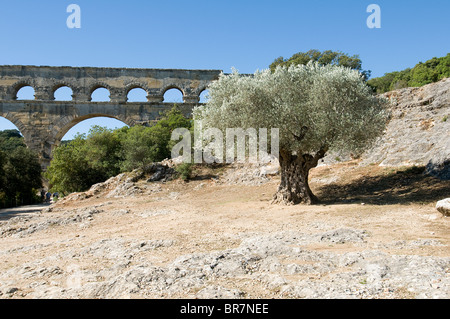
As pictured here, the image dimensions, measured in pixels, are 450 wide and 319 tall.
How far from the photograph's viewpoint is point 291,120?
1036 centimetres

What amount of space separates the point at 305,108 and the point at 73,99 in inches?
926

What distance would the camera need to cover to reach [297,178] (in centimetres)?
1119

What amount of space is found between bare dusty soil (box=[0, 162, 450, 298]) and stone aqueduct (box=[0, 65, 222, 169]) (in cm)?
1714

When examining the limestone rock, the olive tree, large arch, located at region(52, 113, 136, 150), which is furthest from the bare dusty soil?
large arch, located at region(52, 113, 136, 150)

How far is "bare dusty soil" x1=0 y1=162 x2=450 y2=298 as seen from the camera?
13.3 ft

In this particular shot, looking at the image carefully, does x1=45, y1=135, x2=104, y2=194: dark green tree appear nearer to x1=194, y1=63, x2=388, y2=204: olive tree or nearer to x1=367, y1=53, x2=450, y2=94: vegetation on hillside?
x1=194, y1=63, x2=388, y2=204: olive tree

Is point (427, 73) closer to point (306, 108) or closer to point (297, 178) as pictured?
point (306, 108)

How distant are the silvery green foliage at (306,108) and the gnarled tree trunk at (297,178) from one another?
1.68ft

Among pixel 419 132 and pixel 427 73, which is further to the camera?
pixel 427 73

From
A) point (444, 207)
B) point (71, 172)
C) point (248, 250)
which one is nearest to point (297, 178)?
point (444, 207)

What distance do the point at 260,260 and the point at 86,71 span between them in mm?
27677

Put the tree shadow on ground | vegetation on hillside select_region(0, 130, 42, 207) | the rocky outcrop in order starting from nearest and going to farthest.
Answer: the tree shadow on ground
the rocky outcrop
vegetation on hillside select_region(0, 130, 42, 207)

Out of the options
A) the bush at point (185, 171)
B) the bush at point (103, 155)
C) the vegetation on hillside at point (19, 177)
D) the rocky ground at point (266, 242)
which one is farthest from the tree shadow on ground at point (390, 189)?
the vegetation on hillside at point (19, 177)
